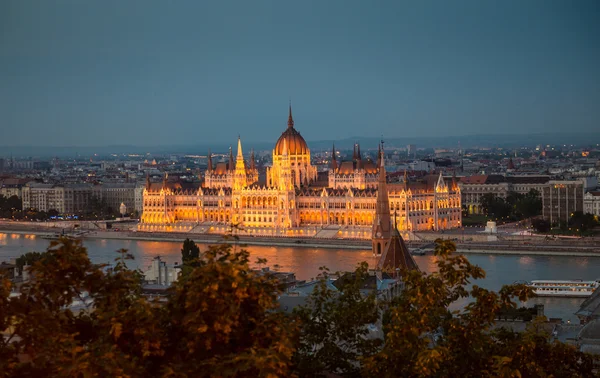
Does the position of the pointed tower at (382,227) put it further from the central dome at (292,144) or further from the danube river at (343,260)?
the central dome at (292,144)

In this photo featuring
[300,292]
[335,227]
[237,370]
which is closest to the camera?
[237,370]

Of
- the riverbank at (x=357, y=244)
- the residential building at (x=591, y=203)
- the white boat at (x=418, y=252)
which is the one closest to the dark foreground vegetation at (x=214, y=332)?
the riverbank at (x=357, y=244)

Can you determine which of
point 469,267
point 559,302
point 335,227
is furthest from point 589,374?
point 335,227

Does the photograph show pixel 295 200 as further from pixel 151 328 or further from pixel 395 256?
pixel 151 328

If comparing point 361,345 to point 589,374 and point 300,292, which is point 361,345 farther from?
point 300,292

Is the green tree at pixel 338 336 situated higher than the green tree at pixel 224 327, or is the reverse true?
the green tree at pixel 224 327

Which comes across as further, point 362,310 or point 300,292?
point 300,292

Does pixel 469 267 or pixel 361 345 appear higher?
pixel 469 267
